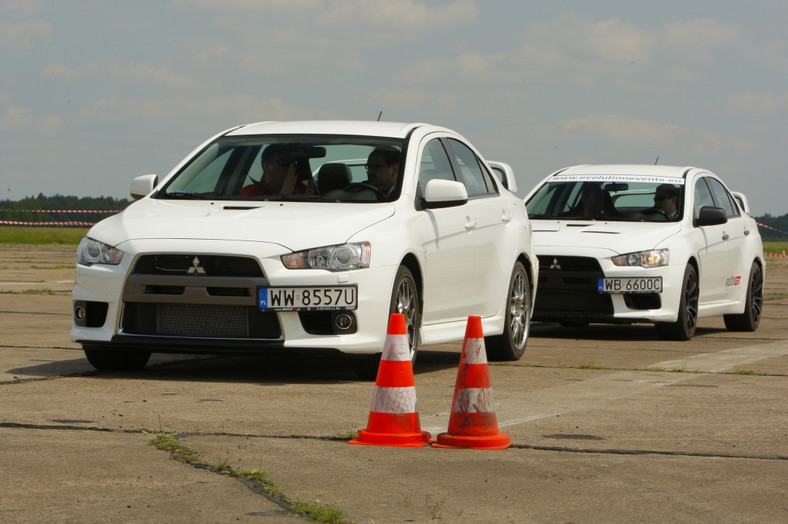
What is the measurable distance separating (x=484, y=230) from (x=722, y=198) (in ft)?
18.8

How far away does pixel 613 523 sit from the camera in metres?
4.64

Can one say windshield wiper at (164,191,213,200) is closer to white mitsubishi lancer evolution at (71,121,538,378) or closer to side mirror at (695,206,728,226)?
white mitsubishi lancer evolution at (71,121,538,378)

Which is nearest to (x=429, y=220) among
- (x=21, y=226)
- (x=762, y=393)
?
(x=762, y=393)

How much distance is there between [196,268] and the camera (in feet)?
27.3

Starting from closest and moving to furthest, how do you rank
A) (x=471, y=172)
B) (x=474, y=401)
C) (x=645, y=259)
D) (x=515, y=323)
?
1. (x=474, y=401)
2. (x=471, y=172)
3. (x=515, y=323)
4. (x=645, y=259)

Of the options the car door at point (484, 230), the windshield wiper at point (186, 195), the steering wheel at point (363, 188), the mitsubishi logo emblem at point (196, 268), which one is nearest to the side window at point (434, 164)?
the car door at point (484, 230)

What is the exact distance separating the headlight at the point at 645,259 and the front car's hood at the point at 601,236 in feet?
0.16

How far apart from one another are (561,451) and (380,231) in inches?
112

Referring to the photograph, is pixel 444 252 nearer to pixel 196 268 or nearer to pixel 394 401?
pixel 196 268

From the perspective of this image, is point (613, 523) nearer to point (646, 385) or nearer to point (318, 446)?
point (318, 446)

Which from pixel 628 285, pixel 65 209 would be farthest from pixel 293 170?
pixel 65 209

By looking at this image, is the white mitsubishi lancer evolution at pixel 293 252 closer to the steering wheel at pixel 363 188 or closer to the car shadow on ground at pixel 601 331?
the steering wheel at pixel 363 188

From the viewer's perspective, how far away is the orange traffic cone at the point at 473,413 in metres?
6.07

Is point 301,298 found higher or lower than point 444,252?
lower
